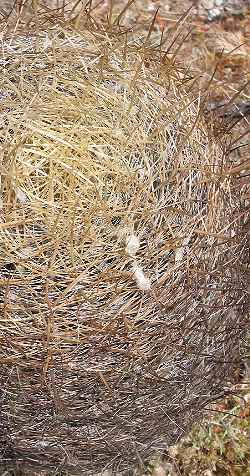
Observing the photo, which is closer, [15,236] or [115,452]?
[15,236]

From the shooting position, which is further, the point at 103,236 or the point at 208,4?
the point at 208,4

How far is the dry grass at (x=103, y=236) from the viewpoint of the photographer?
1.02 m

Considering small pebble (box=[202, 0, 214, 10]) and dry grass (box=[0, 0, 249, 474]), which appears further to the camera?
small pebble (box=[202, 0, 214, 10])

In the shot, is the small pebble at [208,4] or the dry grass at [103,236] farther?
the small pebble at [208,4]

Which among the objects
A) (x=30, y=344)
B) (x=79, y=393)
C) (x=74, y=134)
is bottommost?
(x=79, y=393)

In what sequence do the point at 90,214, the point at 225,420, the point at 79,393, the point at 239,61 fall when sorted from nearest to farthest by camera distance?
the point at 90,214
the point at 79,393
the point at 225,420
the point at 239,61

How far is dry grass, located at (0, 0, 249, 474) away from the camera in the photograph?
102cm

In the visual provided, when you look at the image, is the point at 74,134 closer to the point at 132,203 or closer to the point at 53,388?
the point at 132,203

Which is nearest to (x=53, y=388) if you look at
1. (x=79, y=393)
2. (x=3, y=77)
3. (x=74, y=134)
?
(x=79, y=393)

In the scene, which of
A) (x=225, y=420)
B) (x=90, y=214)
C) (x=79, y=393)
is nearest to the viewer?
(x=90, y=214)

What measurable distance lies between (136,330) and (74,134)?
32 cm

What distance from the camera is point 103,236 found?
3.38 feet

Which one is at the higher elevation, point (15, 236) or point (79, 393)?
point (15, 236)

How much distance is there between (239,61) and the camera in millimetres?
2262
